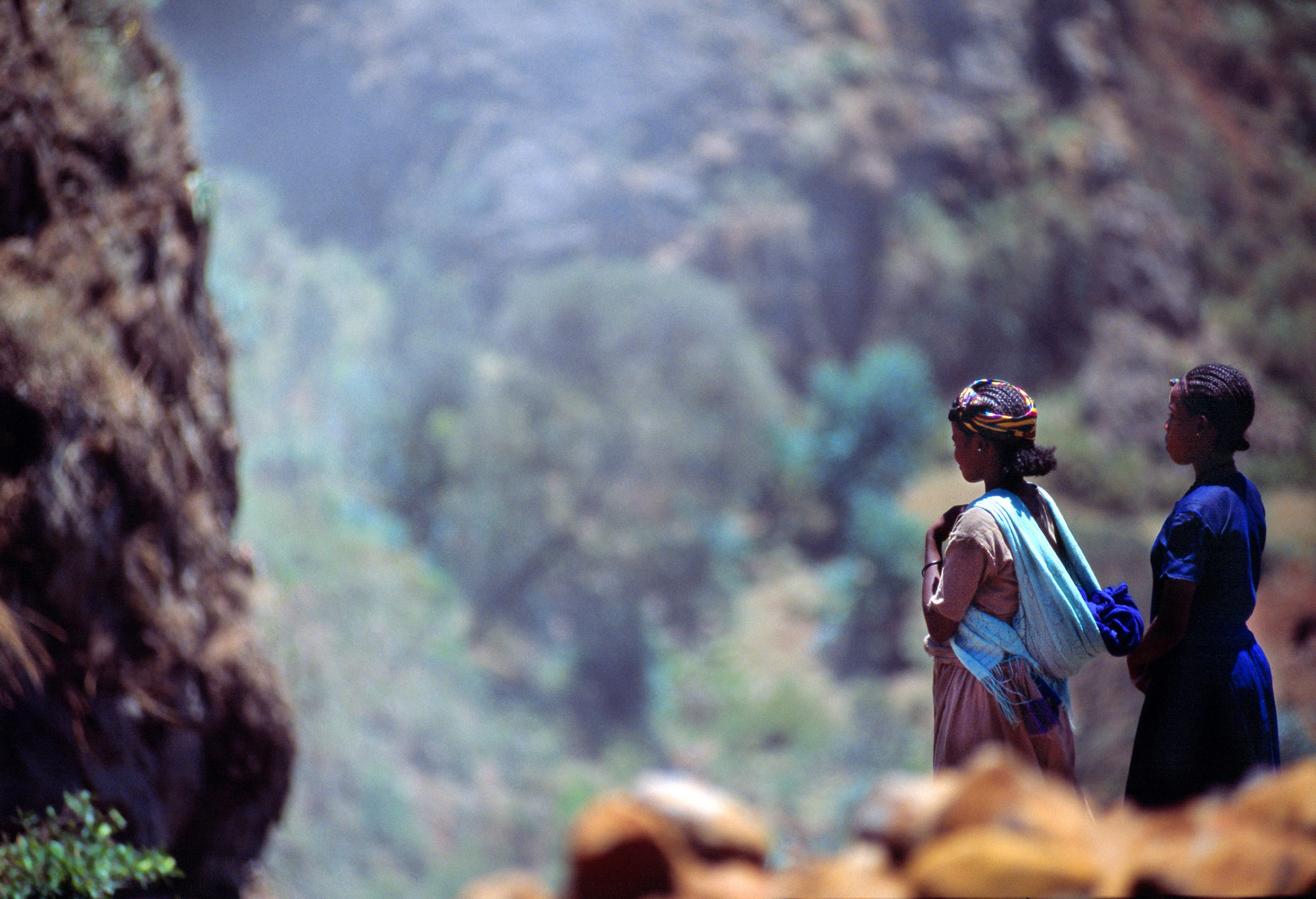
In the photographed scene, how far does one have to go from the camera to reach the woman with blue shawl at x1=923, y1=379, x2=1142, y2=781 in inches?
96.2

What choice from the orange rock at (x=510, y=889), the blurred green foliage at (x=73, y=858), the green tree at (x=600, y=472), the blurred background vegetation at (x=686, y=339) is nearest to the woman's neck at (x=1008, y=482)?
the orange rock at (x=510, y=889)

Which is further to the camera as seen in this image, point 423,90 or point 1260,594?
point 423,90

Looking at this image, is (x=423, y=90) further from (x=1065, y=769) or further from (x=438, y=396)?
(x=1065, y=769)

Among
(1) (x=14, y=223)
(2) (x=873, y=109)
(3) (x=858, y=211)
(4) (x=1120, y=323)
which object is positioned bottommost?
(1) (x=14, y=223)

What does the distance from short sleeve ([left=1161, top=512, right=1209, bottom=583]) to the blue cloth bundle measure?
135mm

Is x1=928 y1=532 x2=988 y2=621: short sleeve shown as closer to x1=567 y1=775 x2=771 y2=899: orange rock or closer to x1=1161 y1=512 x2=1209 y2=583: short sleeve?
x1=1161 y1=512 x2=1209 y2=583: short sleeve

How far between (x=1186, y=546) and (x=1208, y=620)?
0.22 m

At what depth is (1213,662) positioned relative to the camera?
2508 mm

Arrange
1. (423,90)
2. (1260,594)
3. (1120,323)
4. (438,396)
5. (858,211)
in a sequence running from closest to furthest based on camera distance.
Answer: (1260,594)
(438,396)
(1120,323)
(858,211)
(423,90)

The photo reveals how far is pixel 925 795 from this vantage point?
178cm

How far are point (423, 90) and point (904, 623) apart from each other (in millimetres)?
20512

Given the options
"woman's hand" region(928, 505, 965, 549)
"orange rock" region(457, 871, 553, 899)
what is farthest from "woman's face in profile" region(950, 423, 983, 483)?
"orange rock" region(457, 871, 553, 899)

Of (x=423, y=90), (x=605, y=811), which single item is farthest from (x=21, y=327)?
(x=423, y=90)

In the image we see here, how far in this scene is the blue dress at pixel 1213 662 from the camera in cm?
247
